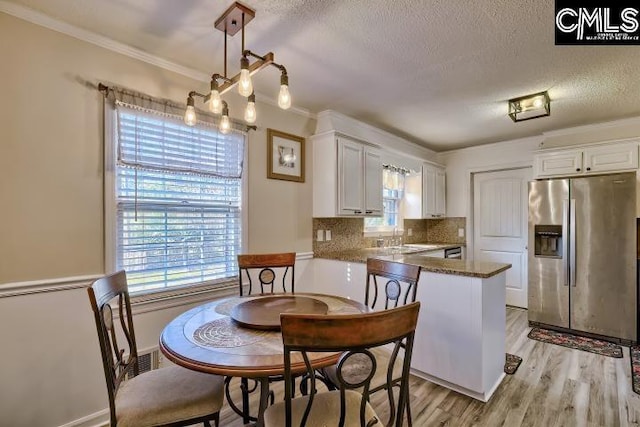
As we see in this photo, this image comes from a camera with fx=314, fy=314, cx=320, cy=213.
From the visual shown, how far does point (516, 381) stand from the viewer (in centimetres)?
248

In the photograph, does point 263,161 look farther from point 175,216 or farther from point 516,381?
point 516,381

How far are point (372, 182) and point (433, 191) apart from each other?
1.57 metres

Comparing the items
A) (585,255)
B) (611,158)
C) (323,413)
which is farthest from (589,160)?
(323,413)

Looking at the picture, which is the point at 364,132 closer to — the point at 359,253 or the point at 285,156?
the point at 285,156

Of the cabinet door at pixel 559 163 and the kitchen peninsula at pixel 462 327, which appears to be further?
the cabinet door at pixel 559 163

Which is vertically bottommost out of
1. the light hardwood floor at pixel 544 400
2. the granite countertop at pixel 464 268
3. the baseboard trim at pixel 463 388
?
the light hardwood floor at pixel 544 400

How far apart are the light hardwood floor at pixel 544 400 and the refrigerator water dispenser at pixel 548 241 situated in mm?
1174

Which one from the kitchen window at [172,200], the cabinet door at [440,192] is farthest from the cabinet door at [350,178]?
the cabinet door at [440,192]

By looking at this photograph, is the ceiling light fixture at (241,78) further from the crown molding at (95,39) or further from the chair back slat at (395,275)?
the chair back slat at (395,275)

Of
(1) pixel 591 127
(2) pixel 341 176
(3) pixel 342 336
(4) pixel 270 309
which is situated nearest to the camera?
(3) pixel 342 336

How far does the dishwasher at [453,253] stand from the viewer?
453cm

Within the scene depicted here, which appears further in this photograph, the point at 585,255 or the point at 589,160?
the point at 589,160

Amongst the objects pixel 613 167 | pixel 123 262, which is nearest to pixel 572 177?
pixel 613 167

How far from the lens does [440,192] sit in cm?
494
